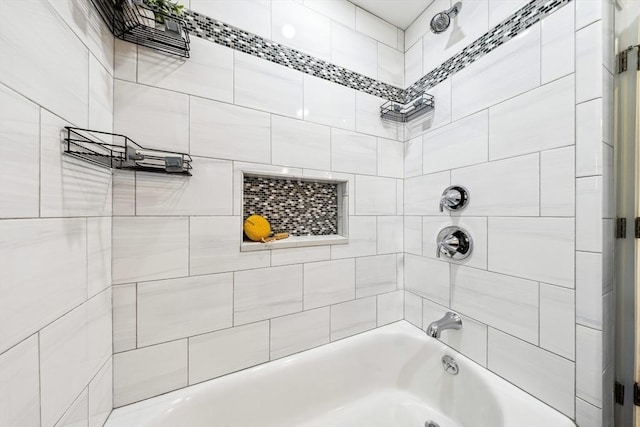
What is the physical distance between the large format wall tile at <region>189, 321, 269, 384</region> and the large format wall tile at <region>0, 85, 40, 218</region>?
842 mm

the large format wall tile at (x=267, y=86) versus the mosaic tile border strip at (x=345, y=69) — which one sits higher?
the mosaic tile border strip at (x=345, y=69)

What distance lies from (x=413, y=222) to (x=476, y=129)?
2.20 ft

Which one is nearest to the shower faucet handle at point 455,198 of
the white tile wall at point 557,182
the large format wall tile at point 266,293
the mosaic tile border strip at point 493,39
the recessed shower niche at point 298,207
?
the white tile wall at point 557,182

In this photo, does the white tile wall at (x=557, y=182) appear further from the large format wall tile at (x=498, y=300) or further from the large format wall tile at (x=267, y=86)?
the large format wall tile at (x=267, y=86)

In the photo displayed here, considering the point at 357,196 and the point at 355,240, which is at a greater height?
the point at 357,196

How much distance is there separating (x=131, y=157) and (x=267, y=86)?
76 cm

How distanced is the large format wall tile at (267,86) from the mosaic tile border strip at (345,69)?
42 millimetres

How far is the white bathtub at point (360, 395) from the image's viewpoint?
1.01 metres

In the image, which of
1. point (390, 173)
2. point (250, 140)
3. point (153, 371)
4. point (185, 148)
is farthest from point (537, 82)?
point (153, 371)

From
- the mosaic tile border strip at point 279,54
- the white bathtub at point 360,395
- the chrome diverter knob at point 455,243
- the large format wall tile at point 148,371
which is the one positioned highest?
the mosaic tile border strip at point 279,54

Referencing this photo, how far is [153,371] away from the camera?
3.44ft

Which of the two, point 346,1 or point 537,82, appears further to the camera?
point 346,1

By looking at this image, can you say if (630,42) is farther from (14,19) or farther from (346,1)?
(14,19)

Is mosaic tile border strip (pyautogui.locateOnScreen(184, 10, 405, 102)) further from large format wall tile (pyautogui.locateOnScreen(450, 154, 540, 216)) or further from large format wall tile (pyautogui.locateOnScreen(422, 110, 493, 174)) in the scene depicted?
large format wall tile (pyautogui.locateOnScreen(450, 154, 540, 216))
